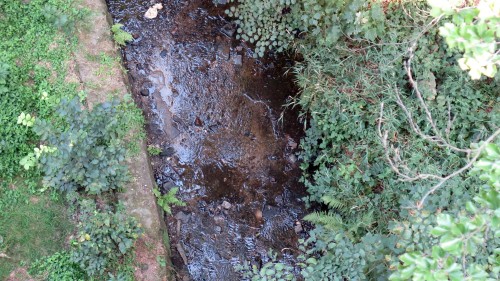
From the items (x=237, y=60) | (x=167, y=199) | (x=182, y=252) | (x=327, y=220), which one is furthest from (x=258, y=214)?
(x=237, y=60)

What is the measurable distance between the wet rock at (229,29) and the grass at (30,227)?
3186 millimetres

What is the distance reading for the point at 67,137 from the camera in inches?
169

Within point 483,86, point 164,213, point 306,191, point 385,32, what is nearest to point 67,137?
point 164,213

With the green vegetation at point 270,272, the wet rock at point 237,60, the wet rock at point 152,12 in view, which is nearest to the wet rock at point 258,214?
the green vegetation at point 270,272

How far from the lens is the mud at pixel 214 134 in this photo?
5.35m

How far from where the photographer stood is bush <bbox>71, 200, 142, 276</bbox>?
4.17 m

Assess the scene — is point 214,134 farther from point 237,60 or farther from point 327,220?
point 327,220

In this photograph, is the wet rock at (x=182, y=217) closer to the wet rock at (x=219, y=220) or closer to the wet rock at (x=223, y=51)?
the wet rock at (x=219, y=220)

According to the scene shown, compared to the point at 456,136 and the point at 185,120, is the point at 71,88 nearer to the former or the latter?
the point at 185,120

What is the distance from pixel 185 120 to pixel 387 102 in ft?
8.45

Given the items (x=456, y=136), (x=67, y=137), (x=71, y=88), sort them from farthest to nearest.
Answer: (x=456, y=136)
(x=71, y=88)
(x=67, y=137)

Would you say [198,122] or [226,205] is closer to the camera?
[226,205]

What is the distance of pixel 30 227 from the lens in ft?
14.7

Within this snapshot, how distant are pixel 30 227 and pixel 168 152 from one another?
5.85 ft
